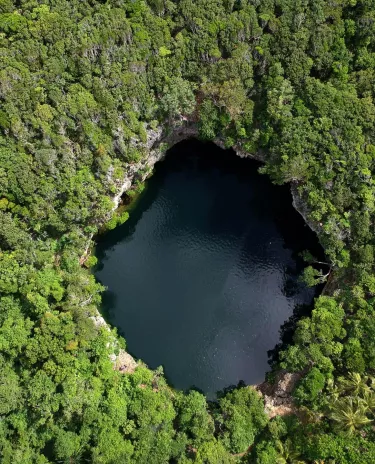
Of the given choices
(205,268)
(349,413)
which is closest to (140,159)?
(205,268)

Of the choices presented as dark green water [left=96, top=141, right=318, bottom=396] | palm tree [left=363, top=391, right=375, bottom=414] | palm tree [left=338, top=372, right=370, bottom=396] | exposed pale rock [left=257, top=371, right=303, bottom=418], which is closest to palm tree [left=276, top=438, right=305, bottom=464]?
exposed pale rock [left=257, top=371, right=303, bottom=418]

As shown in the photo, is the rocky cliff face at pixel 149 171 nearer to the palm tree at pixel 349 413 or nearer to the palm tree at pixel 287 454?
the palm tree at pixel 287 454

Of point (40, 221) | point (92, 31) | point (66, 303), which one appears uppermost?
point (92, 31)

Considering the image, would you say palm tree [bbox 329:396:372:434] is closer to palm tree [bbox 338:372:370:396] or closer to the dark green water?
palm tree [bbox 338:372:370:396]

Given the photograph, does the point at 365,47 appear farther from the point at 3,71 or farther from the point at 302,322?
the point at 3,71

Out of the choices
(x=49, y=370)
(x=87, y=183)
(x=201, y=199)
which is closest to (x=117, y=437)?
(x=49, y=370)

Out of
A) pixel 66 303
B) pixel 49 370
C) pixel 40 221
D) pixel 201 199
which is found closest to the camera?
pixel 49 370
